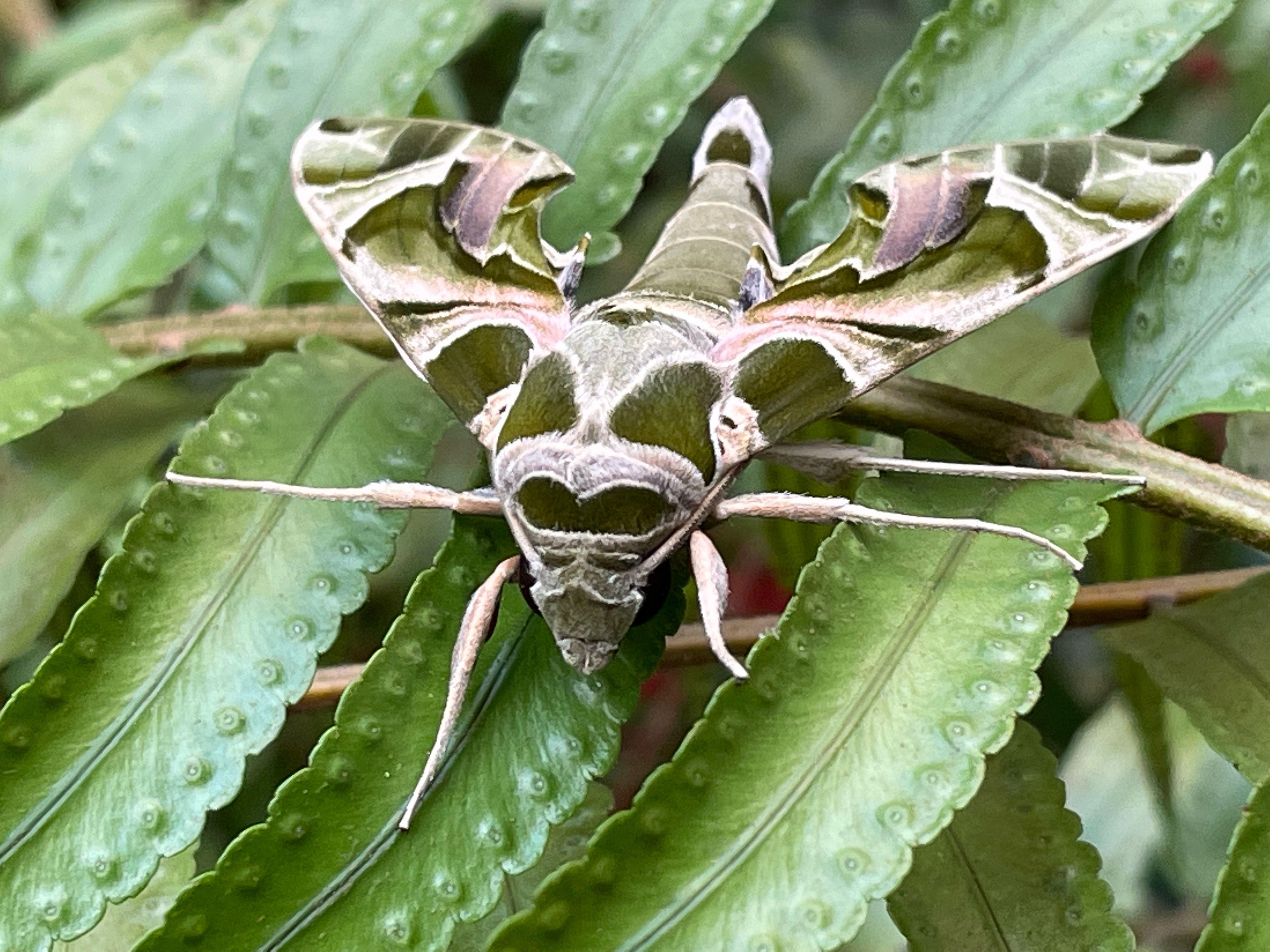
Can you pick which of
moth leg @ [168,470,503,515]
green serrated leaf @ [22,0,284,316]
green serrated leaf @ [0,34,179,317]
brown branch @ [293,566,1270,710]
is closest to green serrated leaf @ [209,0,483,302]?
green serrated leaf @ [22,0,284,316]

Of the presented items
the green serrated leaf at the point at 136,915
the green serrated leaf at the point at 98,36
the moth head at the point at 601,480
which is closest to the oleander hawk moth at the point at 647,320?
the moth head at the point at 601,480

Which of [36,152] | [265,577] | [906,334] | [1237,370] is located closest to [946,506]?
[906,334]

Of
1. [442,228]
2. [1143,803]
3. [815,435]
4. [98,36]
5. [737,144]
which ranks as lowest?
[1143,803]

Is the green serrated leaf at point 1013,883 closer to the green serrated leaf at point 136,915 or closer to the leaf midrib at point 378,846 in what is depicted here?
the leaf midrib at point 378,846

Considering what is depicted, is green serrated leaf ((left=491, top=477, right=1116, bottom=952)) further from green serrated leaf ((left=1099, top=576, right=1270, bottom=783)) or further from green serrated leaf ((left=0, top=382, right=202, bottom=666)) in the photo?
green serrated leaf ((left=0, top=382, right=202, bottom=666))

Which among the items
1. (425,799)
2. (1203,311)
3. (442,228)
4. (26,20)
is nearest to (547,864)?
(425,799)

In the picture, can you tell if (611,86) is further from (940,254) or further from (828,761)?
(828,761)
